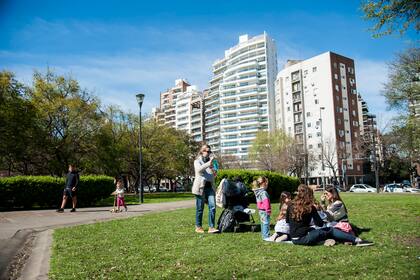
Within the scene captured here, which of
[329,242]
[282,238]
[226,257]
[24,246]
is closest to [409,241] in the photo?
[329,242]

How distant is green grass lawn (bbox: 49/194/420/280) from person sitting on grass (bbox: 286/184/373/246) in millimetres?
263

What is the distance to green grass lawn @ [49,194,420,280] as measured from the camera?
15.4 feet

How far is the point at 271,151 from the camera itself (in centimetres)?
7250

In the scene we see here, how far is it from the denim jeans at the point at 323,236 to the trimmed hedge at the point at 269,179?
10836mm

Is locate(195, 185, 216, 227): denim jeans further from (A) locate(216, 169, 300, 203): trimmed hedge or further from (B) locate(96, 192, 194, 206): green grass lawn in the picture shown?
(B) locate(96, 192, 194, 206): green grass lawn

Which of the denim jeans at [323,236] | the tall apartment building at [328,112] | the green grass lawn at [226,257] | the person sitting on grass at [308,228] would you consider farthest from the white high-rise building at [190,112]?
the denim jeans at [323,236]

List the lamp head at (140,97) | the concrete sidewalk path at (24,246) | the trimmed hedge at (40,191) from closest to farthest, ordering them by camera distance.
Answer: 1. the concrete sidewalk path at (24,246)
2. the trimmed hedge at (40,191)
3. the lamp head at (140,97)

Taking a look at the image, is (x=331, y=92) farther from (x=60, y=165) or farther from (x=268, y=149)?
(x=60, y=165)

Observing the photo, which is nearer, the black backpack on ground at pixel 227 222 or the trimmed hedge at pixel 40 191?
the black backpack on ground at pixel 227 222

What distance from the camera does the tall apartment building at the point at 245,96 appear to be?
361ft

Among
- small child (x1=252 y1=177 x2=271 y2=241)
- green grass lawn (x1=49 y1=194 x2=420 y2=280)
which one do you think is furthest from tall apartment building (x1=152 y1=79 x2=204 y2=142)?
green grass lawn (x1=49 y1=194 x2=420 y2=280)

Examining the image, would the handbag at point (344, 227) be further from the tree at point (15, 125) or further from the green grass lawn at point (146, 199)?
the tree at point (15, 125)

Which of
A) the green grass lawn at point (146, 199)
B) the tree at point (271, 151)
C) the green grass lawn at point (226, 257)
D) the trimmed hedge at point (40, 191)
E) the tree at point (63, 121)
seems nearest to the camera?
the green grass lawn at point (226, 257)

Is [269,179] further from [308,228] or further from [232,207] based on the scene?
[308,228]
